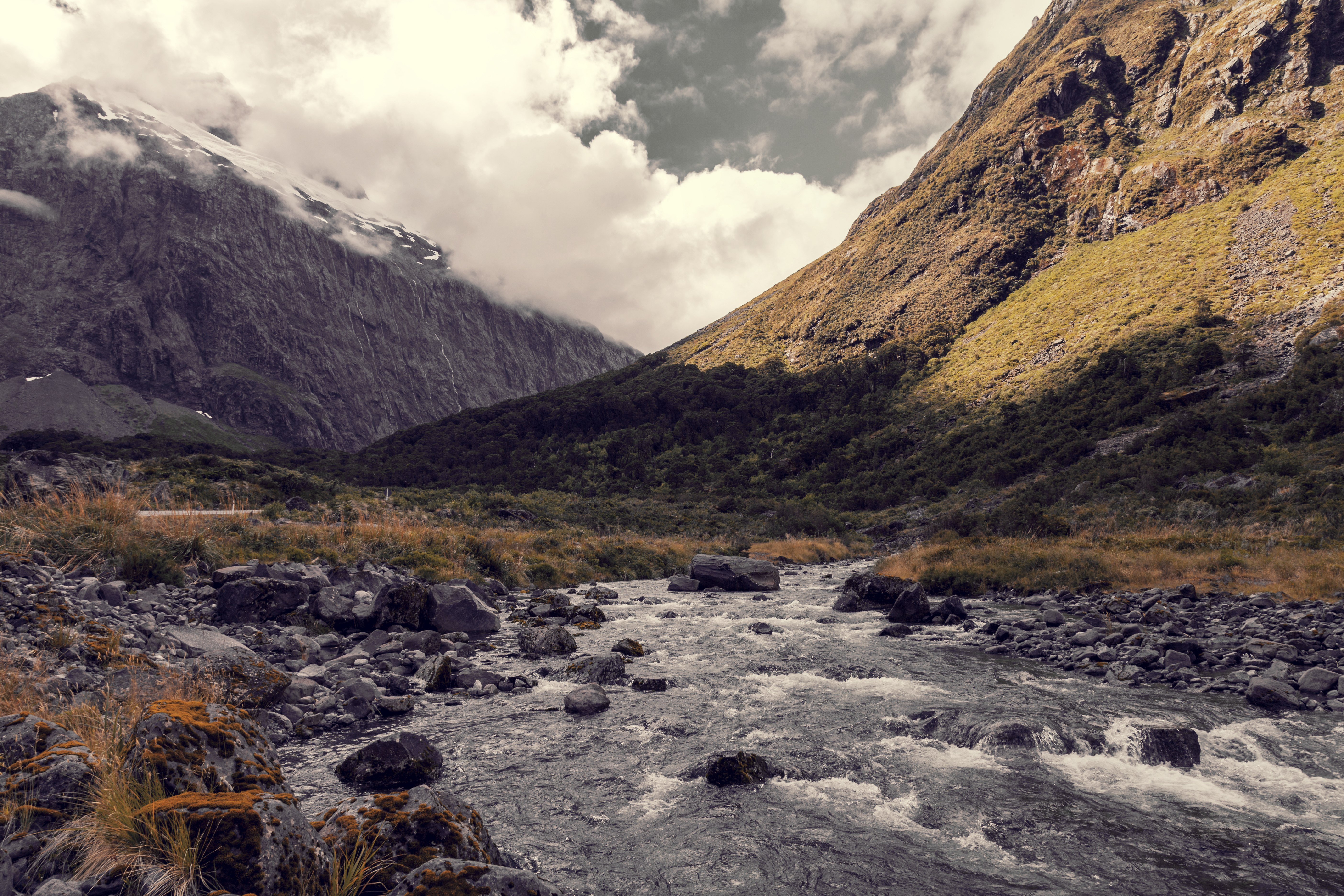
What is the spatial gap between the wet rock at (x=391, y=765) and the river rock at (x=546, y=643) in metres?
6.10

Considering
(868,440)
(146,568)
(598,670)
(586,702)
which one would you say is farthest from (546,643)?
(868,440)

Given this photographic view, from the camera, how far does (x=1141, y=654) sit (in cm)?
1215

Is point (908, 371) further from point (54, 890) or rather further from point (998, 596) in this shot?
point (54, 890)

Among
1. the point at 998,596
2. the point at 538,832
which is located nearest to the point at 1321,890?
the point at 538,832

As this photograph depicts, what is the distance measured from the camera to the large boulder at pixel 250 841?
3512 millimetres

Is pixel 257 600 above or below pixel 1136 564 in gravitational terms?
above

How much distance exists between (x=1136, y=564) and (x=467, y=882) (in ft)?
78.8

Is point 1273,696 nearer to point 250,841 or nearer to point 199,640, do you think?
point 250,841

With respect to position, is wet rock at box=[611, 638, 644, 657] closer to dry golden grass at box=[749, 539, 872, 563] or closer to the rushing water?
the rushing water

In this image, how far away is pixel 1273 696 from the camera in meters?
9.76

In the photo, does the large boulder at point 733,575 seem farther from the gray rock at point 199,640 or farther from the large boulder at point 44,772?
the large boulder at point 44,772

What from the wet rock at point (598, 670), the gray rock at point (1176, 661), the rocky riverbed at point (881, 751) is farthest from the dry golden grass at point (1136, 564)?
the wet rock at point (598, 670)

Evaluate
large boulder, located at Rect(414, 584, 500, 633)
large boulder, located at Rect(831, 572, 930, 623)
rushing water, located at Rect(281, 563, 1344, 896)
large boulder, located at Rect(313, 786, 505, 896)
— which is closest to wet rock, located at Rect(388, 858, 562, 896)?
large boulder, located at Rect(313, 786, 505, 896)

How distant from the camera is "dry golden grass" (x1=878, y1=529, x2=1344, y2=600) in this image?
16.9m
